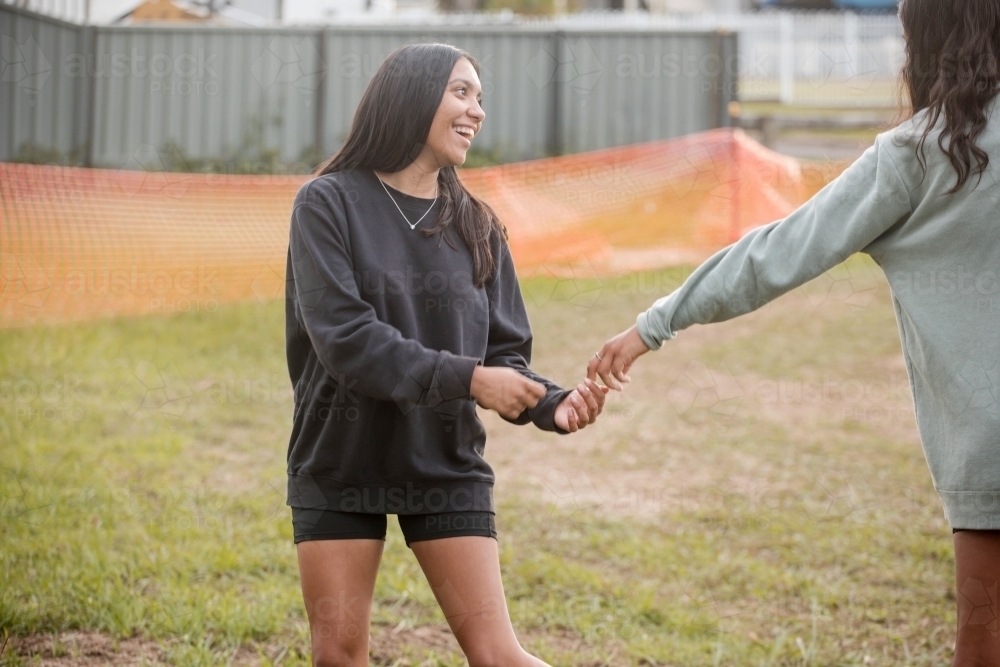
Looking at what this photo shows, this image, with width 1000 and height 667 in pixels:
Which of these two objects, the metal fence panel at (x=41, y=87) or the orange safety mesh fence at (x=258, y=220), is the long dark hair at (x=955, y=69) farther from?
the metal fence panel at (x=41, y=87)

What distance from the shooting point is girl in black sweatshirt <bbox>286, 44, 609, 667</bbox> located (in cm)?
212

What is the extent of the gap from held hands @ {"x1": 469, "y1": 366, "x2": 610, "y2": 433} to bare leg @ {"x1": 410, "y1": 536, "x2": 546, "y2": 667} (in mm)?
302

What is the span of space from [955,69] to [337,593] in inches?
62.6

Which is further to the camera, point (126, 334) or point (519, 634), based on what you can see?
point (126, 334)

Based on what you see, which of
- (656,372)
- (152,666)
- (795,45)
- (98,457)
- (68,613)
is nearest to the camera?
(152,666)

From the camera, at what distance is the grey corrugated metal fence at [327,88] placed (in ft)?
40.7

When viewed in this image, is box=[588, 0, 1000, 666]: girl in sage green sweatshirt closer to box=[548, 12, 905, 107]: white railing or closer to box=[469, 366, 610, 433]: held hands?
box=[469, 366, 610, 433]: held hands

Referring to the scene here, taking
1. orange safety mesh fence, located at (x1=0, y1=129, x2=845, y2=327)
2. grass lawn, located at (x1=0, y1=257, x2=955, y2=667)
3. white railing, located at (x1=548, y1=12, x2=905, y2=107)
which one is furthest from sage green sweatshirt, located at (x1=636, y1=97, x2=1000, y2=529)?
white railing, located at (x1=548, y1=12, x2=905, y2=107)

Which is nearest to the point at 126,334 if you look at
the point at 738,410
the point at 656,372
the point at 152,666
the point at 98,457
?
the point at 98,457

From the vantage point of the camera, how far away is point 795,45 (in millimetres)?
18656

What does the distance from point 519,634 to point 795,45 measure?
17076 millimetres

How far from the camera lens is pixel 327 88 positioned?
496 inches

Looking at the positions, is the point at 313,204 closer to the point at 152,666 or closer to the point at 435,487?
the point at 435,487

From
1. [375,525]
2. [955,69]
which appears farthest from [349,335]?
[955,69]
